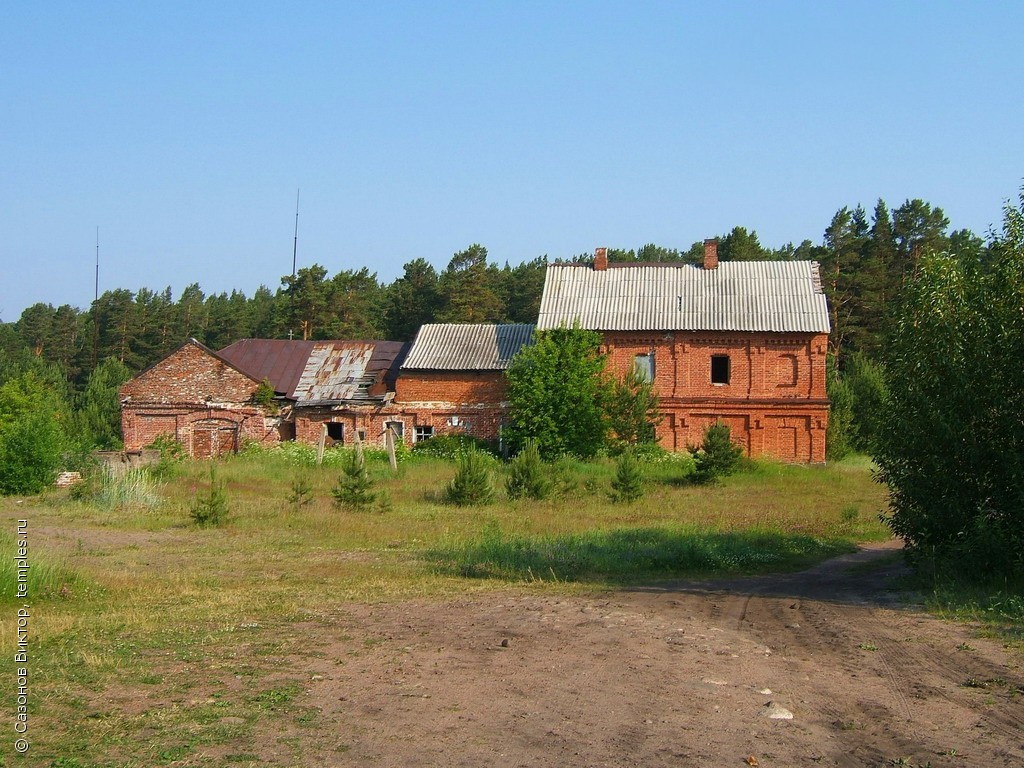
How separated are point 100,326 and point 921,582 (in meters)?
68.2

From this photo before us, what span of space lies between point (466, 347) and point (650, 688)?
100.0ft

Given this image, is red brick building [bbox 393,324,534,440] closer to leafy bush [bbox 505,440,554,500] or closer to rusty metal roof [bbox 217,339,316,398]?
rusty metal roof [bbox 217,339,316,398]

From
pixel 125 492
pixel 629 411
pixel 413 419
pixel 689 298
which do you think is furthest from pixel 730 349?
pixel 125 492

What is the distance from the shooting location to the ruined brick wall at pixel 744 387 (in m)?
34.7

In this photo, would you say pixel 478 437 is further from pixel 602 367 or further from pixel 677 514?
pixel 677 514

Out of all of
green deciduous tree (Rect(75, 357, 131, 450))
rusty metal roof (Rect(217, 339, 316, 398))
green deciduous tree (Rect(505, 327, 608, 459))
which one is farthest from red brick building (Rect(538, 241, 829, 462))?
green deciduous tree (Rect(75, 357, 131, 450))

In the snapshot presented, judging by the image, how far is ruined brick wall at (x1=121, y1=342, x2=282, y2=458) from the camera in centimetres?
3700

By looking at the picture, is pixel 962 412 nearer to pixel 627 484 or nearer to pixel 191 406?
pixel 627 484

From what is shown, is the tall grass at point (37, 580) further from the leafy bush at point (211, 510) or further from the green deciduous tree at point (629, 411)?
the green deciduous tree at point (629, 411)

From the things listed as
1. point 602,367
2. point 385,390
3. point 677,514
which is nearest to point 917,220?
point 602,367

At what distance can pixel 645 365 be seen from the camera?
35.9 meters

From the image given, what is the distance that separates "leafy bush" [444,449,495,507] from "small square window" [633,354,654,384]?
1295 cm

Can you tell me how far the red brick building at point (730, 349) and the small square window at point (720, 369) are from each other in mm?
36

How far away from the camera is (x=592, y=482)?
2728 centimetres
